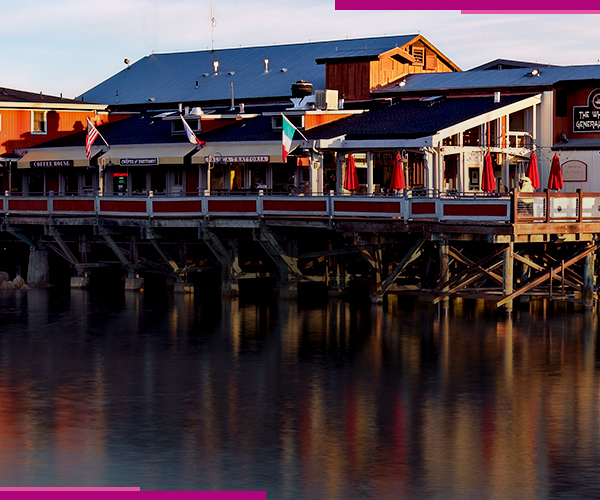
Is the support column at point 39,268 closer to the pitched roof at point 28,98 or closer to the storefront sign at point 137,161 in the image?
the storefront sign at point 137,161

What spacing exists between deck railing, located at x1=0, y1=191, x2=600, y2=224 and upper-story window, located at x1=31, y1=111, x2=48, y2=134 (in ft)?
19.2

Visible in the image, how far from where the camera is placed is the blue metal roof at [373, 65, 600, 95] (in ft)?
146

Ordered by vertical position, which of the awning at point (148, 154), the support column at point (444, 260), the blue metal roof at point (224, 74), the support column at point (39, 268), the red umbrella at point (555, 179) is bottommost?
the support column at point (39, 268)

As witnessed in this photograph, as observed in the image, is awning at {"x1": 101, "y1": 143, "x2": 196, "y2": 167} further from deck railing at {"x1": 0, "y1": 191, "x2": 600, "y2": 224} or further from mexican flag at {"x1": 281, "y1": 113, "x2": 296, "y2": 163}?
mexican flag at {"x1": 281, "y1": 113, "x2": 296, "y2": 163}

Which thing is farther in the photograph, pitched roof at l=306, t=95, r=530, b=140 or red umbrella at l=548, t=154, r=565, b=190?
pitched roof at l=306, t=95, r=530, b=140

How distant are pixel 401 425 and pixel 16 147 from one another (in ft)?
108

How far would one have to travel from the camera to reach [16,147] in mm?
50938

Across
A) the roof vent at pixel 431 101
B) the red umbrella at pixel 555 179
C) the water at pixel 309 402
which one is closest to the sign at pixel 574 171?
the red umbrella at pixel 555 179

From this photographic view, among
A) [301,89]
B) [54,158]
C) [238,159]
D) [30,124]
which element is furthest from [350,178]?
[30,124]

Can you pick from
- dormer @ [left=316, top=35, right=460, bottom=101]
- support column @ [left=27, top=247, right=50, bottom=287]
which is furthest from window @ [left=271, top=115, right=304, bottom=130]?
support column @ [left=27, top=247, right=50, bottom=287]

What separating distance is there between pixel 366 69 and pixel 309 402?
2809 cm

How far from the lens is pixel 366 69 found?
164ft

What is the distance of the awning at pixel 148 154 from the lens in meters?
45.5

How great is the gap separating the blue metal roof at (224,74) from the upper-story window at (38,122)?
729 cm
